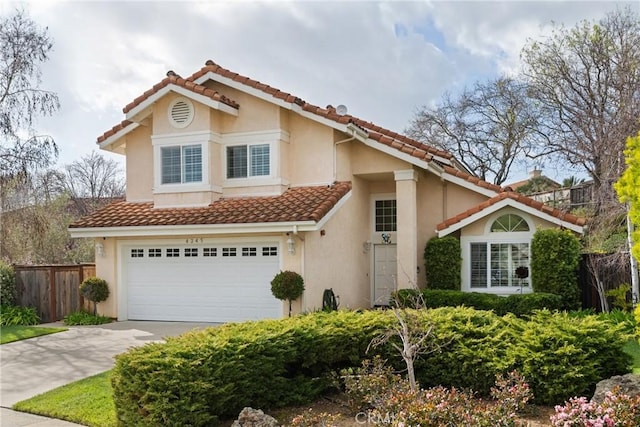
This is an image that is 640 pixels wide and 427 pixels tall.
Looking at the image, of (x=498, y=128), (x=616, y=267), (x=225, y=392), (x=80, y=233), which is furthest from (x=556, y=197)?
(x=225, y=392)

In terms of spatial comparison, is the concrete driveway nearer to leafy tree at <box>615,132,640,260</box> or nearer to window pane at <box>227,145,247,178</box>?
window pane at <box>227,145,247,178</box>

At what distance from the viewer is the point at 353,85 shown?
18672mm

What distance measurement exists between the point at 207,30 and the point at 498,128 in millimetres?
27260

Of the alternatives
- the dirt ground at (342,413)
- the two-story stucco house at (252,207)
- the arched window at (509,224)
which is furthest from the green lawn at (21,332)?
the arched window at (509,224)

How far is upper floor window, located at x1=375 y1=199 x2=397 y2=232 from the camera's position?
61.9ft

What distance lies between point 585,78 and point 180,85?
804 inches

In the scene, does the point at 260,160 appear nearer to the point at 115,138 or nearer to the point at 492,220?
the point at 115,138

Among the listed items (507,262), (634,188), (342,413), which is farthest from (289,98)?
(342,413)

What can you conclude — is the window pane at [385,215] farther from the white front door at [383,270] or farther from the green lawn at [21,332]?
the green lawn at [21,332]

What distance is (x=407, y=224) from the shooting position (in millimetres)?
16906

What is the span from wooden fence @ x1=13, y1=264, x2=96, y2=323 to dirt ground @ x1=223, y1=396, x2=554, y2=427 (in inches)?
481

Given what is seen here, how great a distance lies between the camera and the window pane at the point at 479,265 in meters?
16.7

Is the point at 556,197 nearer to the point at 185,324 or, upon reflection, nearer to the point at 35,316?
the point at 185,324

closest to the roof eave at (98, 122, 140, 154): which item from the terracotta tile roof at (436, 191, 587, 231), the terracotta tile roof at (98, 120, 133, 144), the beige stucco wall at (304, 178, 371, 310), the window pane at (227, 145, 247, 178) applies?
the terracotta tile roof at (98, 120, 133, 144)
